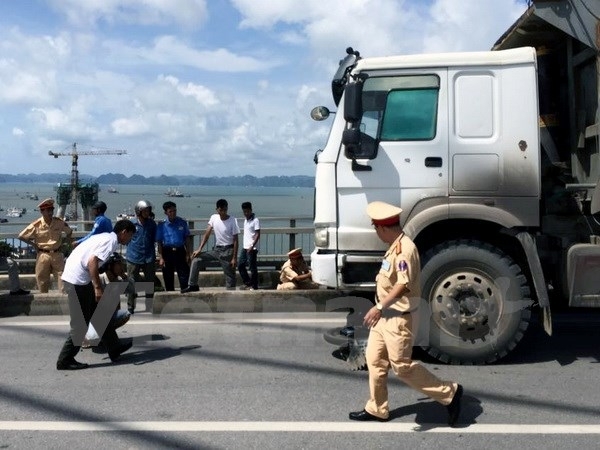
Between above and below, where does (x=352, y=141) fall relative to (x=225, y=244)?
above

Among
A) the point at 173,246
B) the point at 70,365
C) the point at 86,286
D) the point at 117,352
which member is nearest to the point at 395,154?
the point at 86,286

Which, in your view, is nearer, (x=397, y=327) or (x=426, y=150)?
(x=397, y=327)

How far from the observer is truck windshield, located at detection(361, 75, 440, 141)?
6.05 meters

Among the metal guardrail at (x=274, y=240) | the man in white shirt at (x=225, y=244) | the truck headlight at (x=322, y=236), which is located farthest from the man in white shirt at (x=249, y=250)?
the truck headlight at (x=322, y=236)

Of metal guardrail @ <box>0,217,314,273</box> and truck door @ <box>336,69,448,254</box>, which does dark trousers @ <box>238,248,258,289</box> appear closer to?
metal guardrail @ <box>0,217,314,273</box>

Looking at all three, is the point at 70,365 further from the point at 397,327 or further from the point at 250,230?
the point at 250,230

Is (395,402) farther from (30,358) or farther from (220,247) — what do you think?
(220,247)

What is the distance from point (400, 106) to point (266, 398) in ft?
9.20

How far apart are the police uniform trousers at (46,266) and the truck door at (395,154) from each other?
485 cm

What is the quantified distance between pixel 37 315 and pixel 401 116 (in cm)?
551

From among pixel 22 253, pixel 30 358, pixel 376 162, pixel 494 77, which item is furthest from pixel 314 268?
→ pixel 22 253

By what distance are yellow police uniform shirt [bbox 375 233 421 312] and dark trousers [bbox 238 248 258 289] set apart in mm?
5729

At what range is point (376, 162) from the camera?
19.9ft

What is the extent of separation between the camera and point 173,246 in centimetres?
967
